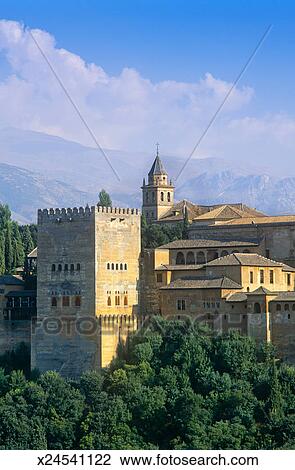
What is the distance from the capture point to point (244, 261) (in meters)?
53.1

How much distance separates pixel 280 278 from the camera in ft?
178

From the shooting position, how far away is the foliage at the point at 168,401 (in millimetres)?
45875

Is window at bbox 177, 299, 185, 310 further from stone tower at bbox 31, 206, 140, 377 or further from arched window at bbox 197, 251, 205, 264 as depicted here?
arched window at bbox 197, 251, 205, 264

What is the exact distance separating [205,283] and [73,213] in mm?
6143

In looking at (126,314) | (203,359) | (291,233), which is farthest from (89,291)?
(291,233)

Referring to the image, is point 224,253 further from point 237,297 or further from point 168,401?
point 168,401

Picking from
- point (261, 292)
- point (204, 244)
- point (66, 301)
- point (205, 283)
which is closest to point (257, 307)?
point (261, 292)

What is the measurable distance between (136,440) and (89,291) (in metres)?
7.88

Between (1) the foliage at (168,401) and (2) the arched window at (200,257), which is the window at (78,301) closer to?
(1) the foliage at (168,401)

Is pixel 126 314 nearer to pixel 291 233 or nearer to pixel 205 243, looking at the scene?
pixel 205 243

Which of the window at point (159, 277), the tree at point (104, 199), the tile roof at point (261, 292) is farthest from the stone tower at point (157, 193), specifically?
the tile roof at point (261, 292)

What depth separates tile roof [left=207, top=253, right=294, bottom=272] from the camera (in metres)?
52.9

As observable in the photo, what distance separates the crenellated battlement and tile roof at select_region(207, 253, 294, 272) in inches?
174

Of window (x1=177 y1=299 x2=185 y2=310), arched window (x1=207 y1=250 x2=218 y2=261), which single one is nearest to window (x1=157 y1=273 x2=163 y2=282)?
window (x1=177 y1=299 x2=185 y2=310)
